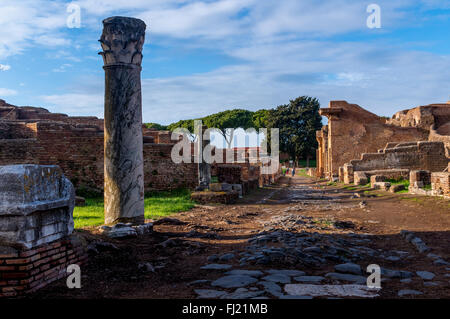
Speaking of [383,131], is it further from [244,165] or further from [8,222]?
[8,222]

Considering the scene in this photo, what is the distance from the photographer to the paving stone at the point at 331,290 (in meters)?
3.63

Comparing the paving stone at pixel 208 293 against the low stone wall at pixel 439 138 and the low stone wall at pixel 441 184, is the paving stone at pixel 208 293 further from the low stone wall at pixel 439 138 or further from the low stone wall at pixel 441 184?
the low stone wall at pixel 439 138

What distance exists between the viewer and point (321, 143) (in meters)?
40.5

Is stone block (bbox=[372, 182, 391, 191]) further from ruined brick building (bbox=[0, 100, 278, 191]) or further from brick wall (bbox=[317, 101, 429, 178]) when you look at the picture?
brick wall (bbox=[317, 101, 429, 178])

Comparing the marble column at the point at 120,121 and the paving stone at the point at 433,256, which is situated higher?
the marble column at the point at 120,121

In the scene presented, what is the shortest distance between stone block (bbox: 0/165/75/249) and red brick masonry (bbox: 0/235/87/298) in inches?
3.2

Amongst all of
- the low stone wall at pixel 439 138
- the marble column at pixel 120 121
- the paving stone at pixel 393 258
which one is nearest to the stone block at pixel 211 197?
the marble column at pixel 120 121

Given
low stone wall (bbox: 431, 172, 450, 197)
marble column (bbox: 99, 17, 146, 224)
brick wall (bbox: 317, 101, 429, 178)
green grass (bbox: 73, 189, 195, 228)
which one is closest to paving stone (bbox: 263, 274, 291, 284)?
marble column (bbox: 99, 17, 146, 224)

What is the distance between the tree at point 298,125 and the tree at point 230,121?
9656mm

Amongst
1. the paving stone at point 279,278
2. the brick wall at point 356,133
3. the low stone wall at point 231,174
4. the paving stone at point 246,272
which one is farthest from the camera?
the brick wall at point 356,133

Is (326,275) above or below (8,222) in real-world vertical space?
below

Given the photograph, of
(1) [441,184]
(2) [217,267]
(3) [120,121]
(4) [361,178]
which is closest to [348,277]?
(2) [217,267]

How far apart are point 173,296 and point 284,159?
60.5 meters
